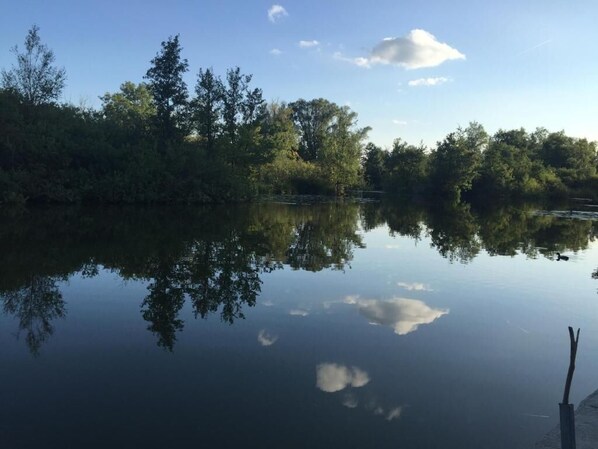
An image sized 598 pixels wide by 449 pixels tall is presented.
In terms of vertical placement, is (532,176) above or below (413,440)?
above

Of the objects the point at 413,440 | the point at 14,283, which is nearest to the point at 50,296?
the point at 14,283

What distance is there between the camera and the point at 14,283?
10.9m

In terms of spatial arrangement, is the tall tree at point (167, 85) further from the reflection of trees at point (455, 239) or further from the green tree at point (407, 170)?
the green tree at point (407, 170)

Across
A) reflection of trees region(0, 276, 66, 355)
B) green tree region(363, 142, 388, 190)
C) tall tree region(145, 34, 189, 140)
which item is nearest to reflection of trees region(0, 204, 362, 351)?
reflection of trees region(0, 276, 66, 355)

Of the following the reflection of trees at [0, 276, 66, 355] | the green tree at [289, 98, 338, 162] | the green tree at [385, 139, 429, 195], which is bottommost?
the reflection of trees at [0, 276, 66, 355]

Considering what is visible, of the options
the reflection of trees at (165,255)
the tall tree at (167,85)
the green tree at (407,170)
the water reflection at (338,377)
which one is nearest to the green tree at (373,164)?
the green tree at (407,170)

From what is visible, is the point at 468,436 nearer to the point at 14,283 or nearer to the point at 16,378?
the point at 16,378

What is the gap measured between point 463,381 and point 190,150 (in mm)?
36002

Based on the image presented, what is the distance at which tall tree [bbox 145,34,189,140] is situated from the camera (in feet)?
139

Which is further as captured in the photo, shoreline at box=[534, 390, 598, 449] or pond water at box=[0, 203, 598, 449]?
pond water at box=[0, 203, 598, 449]

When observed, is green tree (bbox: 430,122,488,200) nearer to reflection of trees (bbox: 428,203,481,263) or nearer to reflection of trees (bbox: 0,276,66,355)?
reflection of trees (bbox: 428,203,481,263)

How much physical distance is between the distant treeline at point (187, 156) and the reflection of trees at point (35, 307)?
23.0m

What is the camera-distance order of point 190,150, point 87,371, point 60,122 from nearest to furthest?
1. point 87,371
2. point 60,122
3. point 190,150

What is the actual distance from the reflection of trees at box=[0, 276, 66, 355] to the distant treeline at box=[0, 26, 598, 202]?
75.4 ft
